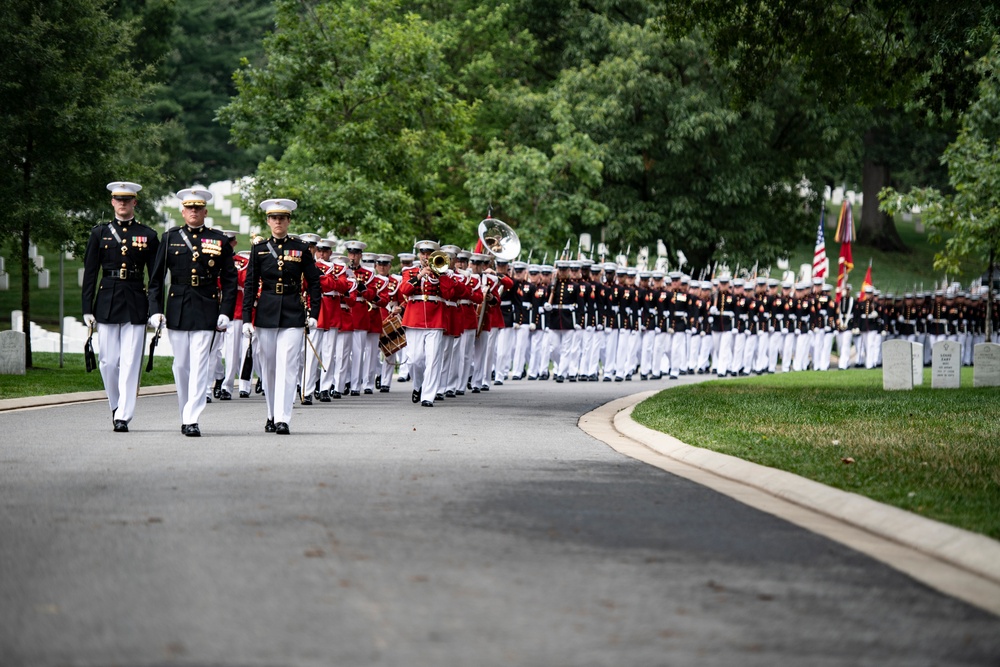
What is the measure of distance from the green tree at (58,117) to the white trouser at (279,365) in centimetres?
1204

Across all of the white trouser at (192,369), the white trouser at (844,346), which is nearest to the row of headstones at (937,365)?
the white trouser at (192,369)

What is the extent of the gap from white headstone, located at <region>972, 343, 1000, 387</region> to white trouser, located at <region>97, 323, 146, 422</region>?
1708cm

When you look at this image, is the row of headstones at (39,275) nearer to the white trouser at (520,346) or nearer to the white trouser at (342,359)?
the white trouser at (520,346)

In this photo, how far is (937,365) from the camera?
87.6 feet

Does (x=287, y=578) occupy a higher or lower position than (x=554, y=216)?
lower

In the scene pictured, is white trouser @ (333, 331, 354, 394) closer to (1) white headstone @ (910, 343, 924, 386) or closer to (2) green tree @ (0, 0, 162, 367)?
(2) green tree @ (0, 0, 162, 367)

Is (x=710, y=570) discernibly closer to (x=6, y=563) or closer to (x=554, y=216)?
(x=6, y=563)

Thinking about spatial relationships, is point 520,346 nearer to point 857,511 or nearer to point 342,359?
point 342,359

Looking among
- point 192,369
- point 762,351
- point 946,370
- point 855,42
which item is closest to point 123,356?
point 192,369

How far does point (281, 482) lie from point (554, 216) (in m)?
33.2

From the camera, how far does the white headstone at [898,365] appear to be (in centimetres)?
2569

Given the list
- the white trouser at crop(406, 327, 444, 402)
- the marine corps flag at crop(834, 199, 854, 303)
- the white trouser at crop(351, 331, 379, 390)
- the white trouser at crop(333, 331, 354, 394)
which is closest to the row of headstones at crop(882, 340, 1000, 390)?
the white trouser at crop(406, 327, 444, 402)

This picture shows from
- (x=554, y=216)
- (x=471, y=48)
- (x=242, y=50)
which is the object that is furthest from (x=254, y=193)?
(x=242, y=50)

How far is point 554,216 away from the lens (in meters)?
43.3
